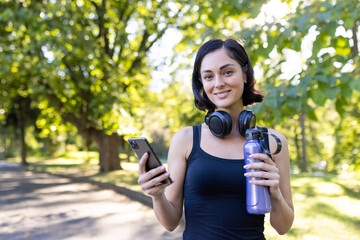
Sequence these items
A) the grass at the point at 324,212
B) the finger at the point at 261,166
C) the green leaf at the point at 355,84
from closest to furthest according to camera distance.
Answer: the finger at the point at 261,166 → the green leaf at the point at 355,84 → the grass at the point at 324,212

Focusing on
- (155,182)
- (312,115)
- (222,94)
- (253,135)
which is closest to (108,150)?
(312,115)

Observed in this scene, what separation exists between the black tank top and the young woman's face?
0.33 metres

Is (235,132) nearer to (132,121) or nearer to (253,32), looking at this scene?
(253,32)

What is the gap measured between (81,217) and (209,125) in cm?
645

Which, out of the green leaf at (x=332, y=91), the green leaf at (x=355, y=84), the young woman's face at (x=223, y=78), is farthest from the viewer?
the green leaf at (x=332, y=91)

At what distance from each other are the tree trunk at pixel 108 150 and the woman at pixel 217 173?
15.8 metres

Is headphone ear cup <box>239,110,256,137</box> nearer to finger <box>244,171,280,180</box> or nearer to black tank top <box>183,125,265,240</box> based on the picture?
black tank top <box>183,125,265,240</box>

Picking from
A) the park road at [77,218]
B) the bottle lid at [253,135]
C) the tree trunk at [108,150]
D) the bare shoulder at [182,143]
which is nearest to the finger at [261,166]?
the bottle lid at [253,135]

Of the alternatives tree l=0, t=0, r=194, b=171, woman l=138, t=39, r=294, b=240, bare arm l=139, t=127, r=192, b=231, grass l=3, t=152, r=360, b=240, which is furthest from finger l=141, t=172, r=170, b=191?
tree l=0, t=0, r=194, b=171

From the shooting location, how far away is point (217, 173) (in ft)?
5.45

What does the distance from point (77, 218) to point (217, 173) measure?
21.1ft

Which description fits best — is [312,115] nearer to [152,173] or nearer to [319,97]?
[319,97]

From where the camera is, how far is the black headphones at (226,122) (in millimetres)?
1735

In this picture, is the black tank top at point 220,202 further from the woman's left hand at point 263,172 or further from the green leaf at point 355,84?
the green leaf at point 355,84
